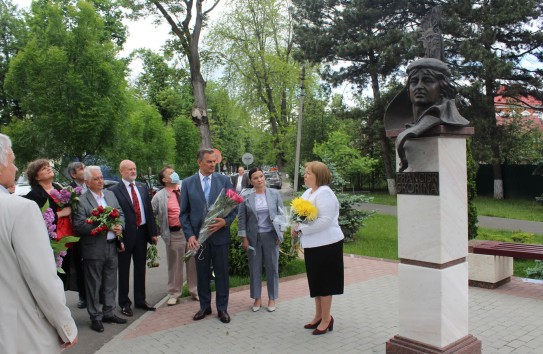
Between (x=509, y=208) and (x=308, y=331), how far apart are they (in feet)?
58.4

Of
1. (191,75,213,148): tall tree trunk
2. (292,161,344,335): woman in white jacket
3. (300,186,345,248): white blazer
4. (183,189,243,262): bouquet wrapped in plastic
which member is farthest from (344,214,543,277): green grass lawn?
(191,75,213,148): tall tree trunk

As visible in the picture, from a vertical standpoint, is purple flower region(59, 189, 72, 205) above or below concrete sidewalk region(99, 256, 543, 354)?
above

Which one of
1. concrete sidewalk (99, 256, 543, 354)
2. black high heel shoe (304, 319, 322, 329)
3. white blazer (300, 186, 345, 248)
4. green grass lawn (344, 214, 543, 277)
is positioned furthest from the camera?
green grass lawn (344, 214, 543, 277)

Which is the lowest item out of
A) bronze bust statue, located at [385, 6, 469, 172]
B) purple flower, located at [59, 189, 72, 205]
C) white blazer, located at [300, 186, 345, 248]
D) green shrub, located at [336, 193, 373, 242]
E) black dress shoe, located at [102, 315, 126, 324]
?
black dress shoe, located at [102, 315, 126, 324]

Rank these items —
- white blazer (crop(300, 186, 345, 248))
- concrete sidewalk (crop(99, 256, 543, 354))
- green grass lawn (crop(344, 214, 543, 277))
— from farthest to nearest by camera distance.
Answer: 1. green grass lawn (crop(344, 214, 543, 277))
2. white blazer (crop(300, 186, 345, 248))
3. concrete sidewalk (crop(99, 256, 543, 354))

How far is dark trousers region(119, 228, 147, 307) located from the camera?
20.1 feet

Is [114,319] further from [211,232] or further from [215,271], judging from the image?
[211,232]

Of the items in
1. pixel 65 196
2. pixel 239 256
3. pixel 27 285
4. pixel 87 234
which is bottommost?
pixel 239 256

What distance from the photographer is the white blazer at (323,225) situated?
4918 millimetres

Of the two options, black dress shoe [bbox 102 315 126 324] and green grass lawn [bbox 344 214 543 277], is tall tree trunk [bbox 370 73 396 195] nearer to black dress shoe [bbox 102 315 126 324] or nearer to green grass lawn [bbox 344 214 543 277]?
green grass lawn [bbox 344 214 543 277]

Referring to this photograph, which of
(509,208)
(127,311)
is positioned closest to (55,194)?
(127,311)

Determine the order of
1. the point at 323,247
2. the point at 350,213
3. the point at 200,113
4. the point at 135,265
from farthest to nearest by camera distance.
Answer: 1. the point at 200,113
2. the point at 350,213
3. the point at 135,265
4. the point at 323,247

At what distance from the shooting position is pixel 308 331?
5.20m

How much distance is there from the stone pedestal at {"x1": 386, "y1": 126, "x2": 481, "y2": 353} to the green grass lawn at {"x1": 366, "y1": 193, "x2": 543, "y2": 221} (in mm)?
12465
